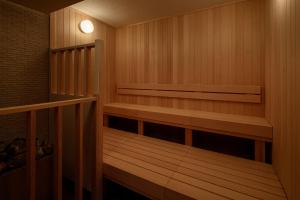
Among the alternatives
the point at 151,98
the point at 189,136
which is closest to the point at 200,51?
the point at 151,98

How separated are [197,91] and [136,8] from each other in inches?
61.8

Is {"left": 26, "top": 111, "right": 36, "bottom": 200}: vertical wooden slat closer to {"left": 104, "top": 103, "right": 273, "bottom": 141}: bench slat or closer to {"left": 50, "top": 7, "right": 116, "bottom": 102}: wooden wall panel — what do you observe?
{"left": 50, "top": 7, "right": 116, "bottom": 102}: wooden wall panel

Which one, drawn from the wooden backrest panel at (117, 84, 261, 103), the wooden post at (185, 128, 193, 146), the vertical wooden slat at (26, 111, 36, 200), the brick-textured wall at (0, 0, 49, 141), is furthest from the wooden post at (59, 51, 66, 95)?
the wooden post at (185, 128, 193, 146)

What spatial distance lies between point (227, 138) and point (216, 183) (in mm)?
1288

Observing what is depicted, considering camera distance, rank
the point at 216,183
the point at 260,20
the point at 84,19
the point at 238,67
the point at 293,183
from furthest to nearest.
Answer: the point at 84,19 → the point at 238,67 → the point at 260,20 → the point at 216,183 → the point at 293,183

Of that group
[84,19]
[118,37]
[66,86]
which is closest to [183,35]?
[118,37]

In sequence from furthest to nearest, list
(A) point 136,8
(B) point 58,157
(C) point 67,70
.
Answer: (A) point 136,8, (C) point 67,70, (B) point 58,157

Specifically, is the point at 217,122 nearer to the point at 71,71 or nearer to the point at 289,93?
the point at 289,93

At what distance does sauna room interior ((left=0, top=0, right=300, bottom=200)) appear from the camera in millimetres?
1276

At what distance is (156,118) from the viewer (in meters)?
2.39

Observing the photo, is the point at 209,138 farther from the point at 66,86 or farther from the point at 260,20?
the point at 66,86

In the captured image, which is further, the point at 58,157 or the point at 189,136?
the point at 189,136

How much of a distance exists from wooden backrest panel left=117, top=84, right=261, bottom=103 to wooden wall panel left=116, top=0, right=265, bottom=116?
79mm

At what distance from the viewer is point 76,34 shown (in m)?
2.60
